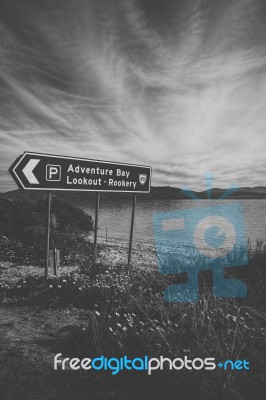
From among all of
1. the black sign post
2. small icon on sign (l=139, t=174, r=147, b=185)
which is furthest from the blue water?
the black sign post

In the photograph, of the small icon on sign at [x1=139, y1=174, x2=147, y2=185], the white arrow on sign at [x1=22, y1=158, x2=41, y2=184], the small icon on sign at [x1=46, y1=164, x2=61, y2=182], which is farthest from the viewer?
the small icon on sign at [x1=139, y1=174, x2=147, y2=185]

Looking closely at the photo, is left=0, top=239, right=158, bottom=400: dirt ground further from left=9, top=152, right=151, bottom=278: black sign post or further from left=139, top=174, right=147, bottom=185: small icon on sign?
left=139, top=174, right=147, bottom=185: small icon on sign

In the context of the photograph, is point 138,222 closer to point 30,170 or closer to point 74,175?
point 74,175

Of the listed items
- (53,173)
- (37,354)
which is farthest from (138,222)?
(37,354)

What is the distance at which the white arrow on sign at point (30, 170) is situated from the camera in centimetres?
503

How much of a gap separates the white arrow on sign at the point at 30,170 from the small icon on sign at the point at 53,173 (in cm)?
27

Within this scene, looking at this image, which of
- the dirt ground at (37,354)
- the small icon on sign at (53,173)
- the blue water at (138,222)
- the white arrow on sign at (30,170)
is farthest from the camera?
the blue water at (138,222)

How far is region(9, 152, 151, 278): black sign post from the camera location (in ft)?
16.5

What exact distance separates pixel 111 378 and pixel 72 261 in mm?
5979

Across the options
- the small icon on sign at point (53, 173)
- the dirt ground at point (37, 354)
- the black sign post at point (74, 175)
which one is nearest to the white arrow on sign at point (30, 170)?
the black sign post at point (74, 175)

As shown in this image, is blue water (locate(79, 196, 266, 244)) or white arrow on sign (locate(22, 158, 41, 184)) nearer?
white arrow on sign (locate(22, 158, 41, 184))

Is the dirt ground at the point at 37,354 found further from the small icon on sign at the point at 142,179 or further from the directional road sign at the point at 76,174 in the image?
the small icon on sign at the point at 142,179

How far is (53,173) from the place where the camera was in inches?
215

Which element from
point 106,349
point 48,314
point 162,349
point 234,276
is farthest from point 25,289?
point 234,276
